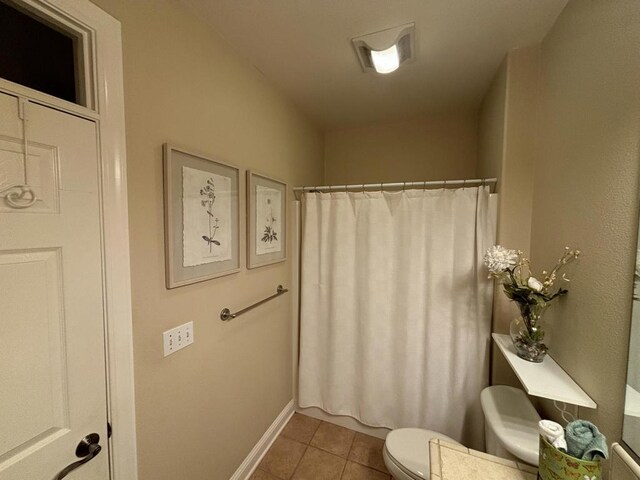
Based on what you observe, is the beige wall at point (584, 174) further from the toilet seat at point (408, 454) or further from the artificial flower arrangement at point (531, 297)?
the toilet seat at point (408, 454)

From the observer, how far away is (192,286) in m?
1.18

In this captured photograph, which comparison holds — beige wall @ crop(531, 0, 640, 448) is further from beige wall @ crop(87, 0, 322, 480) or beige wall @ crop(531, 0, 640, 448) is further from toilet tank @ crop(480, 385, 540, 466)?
beige wall @ crop(87, 0, 322, 480)

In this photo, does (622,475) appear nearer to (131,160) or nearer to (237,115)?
(131,160)

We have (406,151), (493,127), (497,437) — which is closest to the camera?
(497,437)

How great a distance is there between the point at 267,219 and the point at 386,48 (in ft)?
3.75

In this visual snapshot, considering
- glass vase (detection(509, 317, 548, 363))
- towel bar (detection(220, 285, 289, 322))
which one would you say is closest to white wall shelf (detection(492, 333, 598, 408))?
glass vase (detection(509, 317, 548, 363))

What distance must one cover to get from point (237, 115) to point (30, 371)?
4.27 feet

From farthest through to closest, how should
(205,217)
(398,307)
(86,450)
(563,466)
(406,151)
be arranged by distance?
(406,151)
(398,307)
(205,217)
(86,450)
(563,466)

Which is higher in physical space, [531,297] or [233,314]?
[531,297]

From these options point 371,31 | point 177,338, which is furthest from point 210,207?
point 371,31

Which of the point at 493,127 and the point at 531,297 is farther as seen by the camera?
the point at 493,127

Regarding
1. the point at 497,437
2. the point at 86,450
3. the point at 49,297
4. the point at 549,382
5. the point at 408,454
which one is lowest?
the point at 408,454

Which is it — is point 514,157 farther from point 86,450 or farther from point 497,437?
point 86,450

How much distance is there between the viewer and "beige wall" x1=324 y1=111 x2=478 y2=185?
220 centimetres
